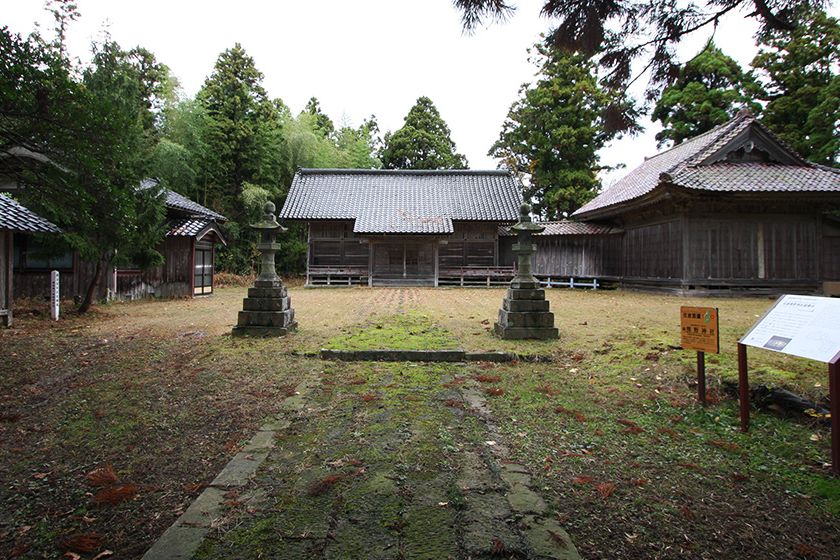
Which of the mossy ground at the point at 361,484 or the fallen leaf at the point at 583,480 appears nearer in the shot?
the mossy ground at the point at 361,484

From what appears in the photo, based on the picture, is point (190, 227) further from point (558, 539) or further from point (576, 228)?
point (558, 539)

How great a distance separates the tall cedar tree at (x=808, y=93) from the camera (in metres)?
16.8

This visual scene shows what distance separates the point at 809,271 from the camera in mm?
14023

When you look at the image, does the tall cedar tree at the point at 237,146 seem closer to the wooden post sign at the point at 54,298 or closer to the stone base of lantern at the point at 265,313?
the wooden post sign at the point at 54,298

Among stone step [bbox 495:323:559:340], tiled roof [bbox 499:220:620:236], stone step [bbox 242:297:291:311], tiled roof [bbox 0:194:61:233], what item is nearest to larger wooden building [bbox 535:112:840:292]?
tiled roof [bbox 499:220:620:236]

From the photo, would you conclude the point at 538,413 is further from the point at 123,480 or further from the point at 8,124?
the point at 8,124

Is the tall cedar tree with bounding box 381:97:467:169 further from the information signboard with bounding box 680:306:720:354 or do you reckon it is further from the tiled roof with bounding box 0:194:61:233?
the information signboard with bounding box 680:306:720:354

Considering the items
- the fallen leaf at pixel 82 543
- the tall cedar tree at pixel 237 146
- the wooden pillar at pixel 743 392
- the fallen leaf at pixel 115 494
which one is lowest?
the fallen leaf at pixel 82 543

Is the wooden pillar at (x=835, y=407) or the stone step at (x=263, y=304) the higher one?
the stone step at (x=263, y=304)

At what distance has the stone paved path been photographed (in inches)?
79.1

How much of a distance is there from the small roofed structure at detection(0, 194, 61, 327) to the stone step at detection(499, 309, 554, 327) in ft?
29.6

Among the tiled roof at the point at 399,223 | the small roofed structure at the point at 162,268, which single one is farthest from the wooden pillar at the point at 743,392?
the tiled roof at the point at 399,223

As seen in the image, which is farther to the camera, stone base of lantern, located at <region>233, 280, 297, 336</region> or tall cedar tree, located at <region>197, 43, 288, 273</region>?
tall cedar tree, located at <region>197, 43, 288, 273</region>

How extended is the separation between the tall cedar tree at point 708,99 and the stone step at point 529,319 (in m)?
17.6
